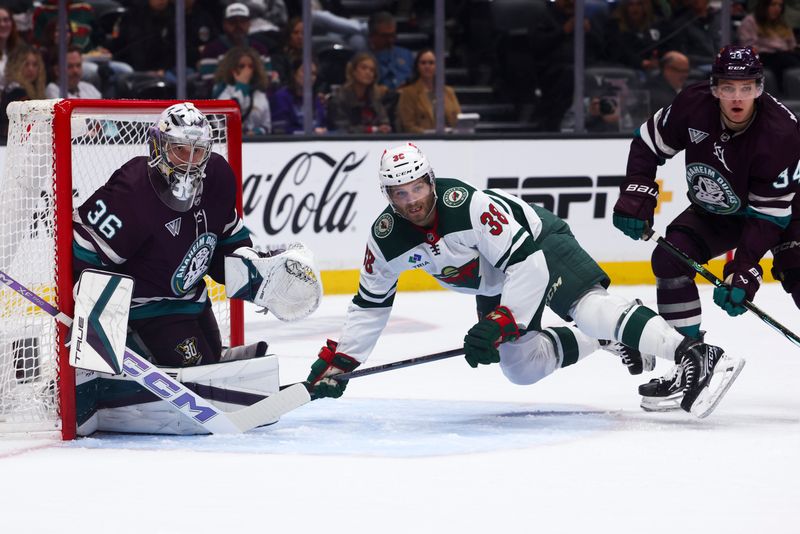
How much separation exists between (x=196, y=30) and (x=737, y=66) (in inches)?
148

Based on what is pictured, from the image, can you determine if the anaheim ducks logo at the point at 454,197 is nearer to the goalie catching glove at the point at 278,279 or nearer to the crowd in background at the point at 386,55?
the goalie catching glove at the point at 278,279

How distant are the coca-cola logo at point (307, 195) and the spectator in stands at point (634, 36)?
164 centimetres

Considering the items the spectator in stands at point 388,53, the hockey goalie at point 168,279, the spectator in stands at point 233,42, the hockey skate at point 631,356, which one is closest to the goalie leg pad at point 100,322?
the hockey goalie at point 168,279

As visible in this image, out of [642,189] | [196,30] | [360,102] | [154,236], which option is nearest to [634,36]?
[360,102]

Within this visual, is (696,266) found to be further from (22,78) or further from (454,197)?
(22,78)

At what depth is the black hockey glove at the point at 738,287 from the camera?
3688mm

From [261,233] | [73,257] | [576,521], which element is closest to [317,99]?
[261,233]

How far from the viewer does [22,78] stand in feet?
21.0

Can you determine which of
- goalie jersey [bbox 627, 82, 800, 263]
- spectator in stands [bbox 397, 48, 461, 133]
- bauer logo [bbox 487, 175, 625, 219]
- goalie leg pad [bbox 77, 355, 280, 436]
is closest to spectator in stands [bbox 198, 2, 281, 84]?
spectator in stands [bbox 397, 48, 461, 133]

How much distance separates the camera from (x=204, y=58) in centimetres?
671

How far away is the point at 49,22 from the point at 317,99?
140cm

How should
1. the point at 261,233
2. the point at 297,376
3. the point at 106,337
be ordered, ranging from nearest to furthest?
the point at 106,337
the point at 297,376
the point at 261,233

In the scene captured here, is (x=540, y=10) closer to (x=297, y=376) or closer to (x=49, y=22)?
(x=49, y=22)

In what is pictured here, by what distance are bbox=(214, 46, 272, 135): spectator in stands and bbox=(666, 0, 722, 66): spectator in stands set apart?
232 cm
